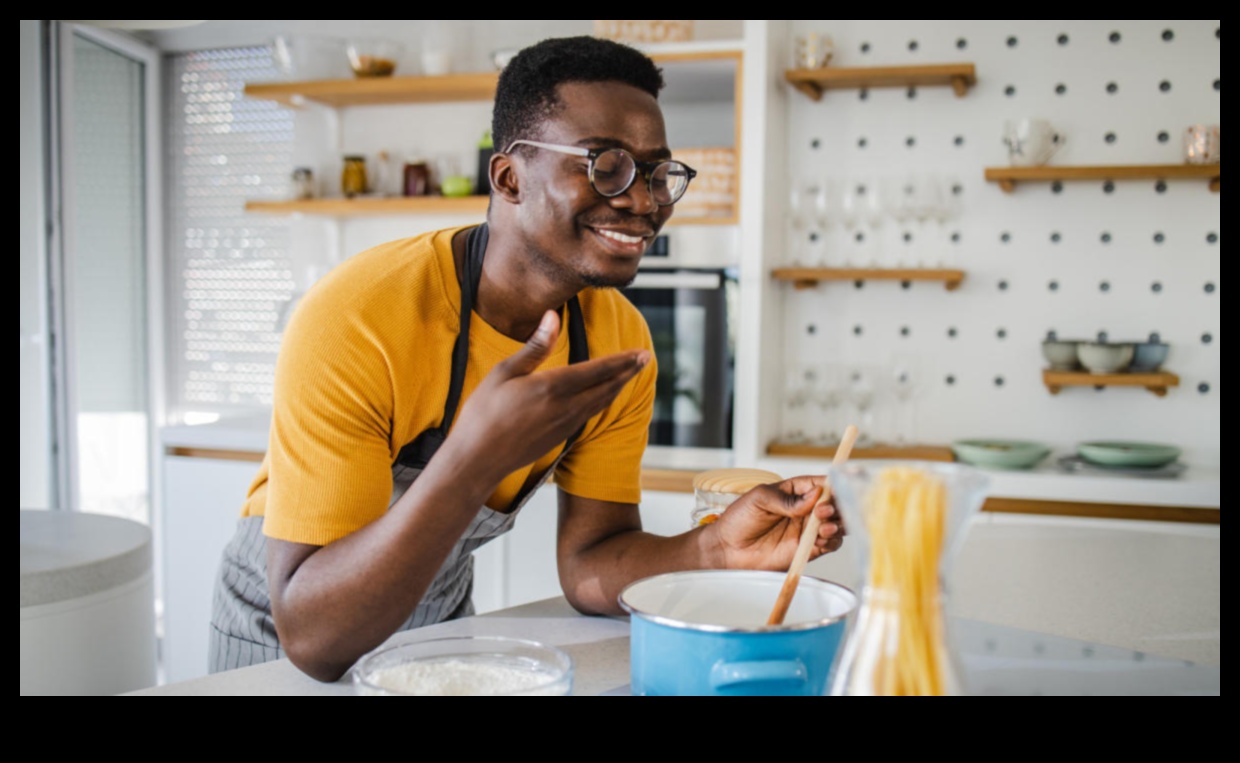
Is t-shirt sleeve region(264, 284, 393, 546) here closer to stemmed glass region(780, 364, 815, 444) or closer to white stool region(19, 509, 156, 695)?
white stool region(19, 509, 156, 695)

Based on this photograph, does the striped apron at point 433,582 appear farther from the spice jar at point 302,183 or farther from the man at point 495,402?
the spice jar at point 302,183

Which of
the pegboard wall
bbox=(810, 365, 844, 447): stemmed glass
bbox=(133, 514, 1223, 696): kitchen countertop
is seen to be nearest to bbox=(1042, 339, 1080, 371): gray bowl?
the pegboard wall

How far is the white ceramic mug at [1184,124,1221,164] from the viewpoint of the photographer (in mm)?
3107

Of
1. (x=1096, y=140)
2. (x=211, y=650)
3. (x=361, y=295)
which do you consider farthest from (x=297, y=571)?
(x=1096, y=140)

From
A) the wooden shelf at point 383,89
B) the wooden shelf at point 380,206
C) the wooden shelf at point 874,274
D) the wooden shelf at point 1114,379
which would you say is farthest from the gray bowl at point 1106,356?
the wooden shelf at point 383,89

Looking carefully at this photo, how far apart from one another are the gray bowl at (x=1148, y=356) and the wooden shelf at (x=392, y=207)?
1.24m

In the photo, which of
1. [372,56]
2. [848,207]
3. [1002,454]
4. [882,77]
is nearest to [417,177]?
[372,56]

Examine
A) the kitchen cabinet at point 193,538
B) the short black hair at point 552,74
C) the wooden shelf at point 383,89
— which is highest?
the wooden shelf at point 383,89

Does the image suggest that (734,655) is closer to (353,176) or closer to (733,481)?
(733,481)

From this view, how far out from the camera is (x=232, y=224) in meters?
4.34

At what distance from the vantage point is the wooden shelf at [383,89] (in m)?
3.60
